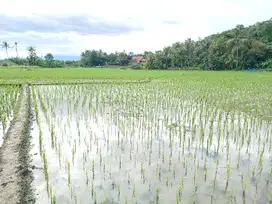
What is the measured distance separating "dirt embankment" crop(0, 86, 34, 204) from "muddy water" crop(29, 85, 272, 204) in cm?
18

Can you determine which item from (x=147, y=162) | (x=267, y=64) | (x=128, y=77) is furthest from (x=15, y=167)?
(x=267, y=64)

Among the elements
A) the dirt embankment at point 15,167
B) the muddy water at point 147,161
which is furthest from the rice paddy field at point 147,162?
the dirt embankment at point 15,167

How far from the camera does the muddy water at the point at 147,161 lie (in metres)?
3.53

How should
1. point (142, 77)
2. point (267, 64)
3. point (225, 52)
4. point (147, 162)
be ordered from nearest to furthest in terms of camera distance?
point (147, 162), point (142, 77), point (267, 64), point (225, 52)

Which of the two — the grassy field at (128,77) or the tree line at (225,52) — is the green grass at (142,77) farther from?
the tree line at (225,52)

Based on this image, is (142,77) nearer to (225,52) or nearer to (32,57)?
(225,52)

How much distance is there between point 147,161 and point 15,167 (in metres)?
2.49

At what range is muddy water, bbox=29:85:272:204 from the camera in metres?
3.53

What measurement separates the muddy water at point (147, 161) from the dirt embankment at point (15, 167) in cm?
18

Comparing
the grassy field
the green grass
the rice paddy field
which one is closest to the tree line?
the grassy field

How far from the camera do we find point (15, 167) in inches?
171

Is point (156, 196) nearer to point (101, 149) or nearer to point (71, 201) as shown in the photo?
point (71, 201)

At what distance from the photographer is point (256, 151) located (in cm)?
498

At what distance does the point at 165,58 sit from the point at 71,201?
4483 centimetres
